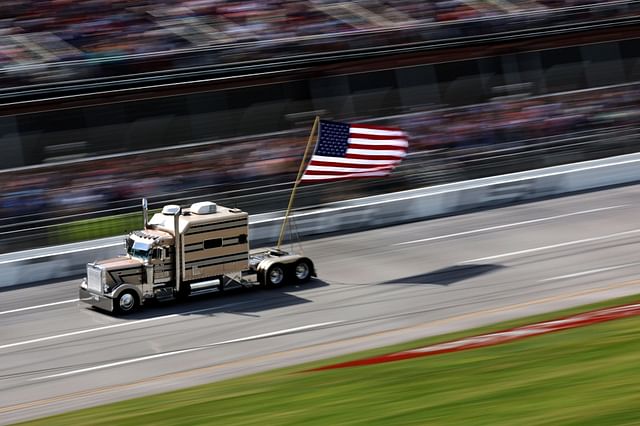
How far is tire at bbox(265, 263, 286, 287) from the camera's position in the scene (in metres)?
19.8

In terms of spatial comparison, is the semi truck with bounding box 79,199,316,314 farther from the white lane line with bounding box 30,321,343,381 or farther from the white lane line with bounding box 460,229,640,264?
the white lane line with bounding box 460,229,640,264

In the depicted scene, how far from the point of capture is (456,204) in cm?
2647

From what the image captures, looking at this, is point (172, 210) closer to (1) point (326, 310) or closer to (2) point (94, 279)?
(2) point (94, 279)

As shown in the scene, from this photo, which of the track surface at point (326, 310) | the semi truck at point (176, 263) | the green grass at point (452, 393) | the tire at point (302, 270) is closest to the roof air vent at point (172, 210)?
the semi truck at point (176, 263)

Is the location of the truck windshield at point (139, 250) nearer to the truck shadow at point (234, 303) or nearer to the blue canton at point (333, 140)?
the truck shadow at point (234, 303)

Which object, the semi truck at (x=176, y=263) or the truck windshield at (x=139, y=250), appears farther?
the truck windshield at (x=139, y=250)

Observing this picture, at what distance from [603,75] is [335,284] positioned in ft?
78.0

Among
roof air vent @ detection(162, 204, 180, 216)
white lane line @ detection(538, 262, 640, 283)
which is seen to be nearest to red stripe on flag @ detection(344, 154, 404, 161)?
roof air vent @ detection(162, 204, 180, 216)

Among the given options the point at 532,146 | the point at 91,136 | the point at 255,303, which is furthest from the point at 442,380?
the point at 91,136

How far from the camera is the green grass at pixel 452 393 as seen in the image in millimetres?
8133

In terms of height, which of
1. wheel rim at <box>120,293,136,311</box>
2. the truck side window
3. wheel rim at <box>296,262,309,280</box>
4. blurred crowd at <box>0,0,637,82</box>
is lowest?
wheel rim at <box>296,262,309,280</box>

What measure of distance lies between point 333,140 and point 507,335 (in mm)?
7691

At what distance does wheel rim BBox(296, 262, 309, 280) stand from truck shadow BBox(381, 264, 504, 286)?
1560 millimetres

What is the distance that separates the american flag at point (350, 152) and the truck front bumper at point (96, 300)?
4.23 metres
